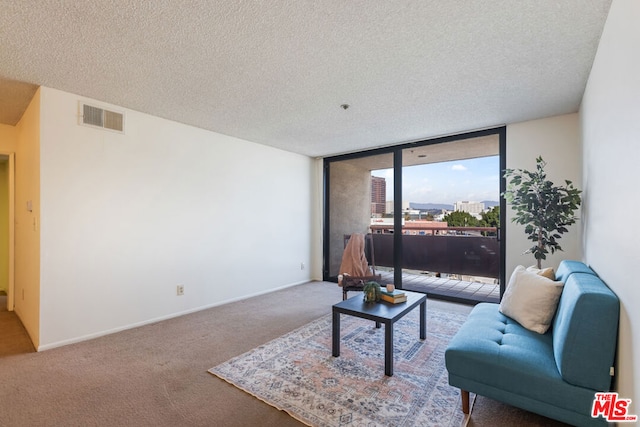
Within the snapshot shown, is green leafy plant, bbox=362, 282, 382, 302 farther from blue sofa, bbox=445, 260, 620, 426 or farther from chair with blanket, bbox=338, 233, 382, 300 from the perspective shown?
chair with blanket, bbox=338, 233, 382, 300

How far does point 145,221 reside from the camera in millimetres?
3385

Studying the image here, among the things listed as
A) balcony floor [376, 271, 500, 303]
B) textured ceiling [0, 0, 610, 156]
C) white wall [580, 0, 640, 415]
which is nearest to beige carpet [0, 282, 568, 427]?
white wall [580, 0, 640, 415]

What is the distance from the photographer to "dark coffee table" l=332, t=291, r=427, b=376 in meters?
2.23

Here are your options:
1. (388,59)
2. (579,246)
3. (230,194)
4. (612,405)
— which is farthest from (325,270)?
(612,405)

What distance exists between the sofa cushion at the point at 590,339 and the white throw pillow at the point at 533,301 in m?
0.46

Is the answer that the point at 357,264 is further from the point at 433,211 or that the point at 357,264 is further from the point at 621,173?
the point at 621,173

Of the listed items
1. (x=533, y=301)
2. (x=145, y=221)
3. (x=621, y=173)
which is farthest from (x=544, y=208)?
(x=145, y=221)

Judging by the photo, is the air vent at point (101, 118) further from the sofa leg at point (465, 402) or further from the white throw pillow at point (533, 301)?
the white throw pillow at point (533, 301)

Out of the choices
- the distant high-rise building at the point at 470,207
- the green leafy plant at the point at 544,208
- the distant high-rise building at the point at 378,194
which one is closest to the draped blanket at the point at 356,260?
the distant high-rise building at the point at 378,194

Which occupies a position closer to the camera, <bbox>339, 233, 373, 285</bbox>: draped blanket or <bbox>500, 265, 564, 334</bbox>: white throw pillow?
<bbox>500, 265, 564, 334</bbox>: white throw pillow

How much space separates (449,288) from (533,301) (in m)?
2.88

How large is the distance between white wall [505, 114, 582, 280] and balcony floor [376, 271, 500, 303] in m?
0.78

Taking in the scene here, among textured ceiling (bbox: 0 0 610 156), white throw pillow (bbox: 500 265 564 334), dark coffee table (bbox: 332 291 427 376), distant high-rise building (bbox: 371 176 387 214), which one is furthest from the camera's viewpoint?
distant high-rise building (bbox: 371 176 387 214)

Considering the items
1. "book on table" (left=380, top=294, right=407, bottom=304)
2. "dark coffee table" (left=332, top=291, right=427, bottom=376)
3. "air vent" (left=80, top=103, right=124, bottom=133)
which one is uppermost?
"air vent" (left=80, top=103, right=124, bottom=133)
